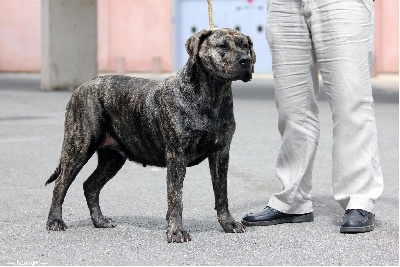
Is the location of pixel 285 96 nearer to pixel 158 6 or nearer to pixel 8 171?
pixel 8 171

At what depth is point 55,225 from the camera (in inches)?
236

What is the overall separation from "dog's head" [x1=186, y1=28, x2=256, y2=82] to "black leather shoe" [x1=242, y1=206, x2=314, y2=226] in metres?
1.11

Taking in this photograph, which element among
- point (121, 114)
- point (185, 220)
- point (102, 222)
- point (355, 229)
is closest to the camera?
point (355, 229)

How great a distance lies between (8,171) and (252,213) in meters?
3.39

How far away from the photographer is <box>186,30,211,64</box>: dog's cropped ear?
18.2 feet

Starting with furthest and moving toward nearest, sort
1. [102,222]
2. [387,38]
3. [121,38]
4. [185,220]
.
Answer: [121,38]
[387,38]
[185,220]
[102,222]

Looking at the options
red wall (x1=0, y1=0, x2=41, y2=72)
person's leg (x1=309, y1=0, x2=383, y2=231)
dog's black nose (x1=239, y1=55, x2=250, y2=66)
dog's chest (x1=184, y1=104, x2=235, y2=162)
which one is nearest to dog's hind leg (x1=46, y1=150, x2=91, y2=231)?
dog's chest (x1=184, y1=104, x2=235, y2=162)

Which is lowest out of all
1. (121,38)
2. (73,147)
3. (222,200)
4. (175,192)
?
(121,38)

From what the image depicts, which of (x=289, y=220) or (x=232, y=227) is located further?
(x=289, y=220)

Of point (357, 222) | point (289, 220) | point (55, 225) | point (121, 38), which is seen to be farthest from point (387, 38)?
point (55, 225)

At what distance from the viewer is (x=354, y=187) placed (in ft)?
19.7

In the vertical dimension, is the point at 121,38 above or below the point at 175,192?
below

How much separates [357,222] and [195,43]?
1416mm

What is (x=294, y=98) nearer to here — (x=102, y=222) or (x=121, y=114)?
(x=121, y=114)
